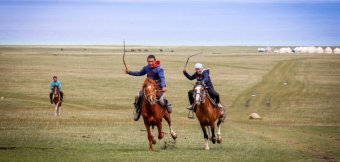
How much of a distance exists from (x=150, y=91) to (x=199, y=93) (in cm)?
205

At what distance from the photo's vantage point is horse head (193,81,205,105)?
74.1ft

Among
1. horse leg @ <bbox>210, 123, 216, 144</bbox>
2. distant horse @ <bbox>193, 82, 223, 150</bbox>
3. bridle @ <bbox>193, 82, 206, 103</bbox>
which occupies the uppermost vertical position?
bridle @ <bbox>193, 82, 206, 103</bbox>

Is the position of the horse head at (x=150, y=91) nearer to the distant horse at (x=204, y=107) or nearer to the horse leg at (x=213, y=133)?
the distant horse at (x=204, y=107)

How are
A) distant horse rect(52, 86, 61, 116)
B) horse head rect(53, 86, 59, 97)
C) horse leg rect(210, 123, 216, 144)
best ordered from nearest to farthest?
horse leg rect(210, 123, 216, 144), distant horse rect(52, 86, 61, 116), horse head rect(53, 86, 59, 97)

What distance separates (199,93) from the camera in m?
22.7

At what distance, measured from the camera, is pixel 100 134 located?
28.6m

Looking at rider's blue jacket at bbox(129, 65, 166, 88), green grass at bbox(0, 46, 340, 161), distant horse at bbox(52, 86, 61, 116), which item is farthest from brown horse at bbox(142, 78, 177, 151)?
distant horse at bbox(52, 86, 61, 116)

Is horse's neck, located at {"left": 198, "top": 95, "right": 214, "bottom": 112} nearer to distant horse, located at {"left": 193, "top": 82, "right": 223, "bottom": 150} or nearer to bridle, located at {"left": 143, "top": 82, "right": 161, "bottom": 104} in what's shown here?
distant horse, located at {"left": 193, "top": 82, "right": 223, "bottom": 150}

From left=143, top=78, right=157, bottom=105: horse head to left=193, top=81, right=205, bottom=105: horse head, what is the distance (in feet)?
5.67

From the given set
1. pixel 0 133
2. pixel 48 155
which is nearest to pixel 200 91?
pixel 48 155

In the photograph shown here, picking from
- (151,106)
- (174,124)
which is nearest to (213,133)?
(151,106)

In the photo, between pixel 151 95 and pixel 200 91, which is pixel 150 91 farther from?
pixel 200 91

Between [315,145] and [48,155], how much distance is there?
10.3m

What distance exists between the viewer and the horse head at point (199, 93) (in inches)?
889
